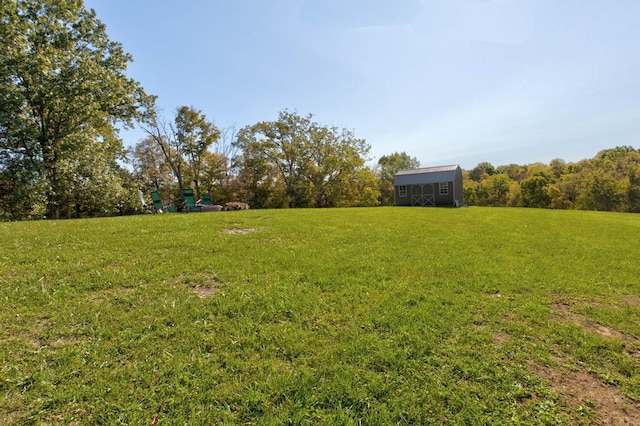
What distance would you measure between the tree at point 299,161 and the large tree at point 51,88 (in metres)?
15.3

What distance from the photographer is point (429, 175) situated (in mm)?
26172

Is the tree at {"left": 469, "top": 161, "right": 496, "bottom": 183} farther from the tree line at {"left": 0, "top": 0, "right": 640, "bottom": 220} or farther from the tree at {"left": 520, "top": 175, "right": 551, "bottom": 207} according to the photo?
the tree line at {"left": 0, "top": 0, "right": 640, "bottom": 220}

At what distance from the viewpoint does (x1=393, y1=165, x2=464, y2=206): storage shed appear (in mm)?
25156

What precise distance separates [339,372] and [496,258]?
509 centimetres

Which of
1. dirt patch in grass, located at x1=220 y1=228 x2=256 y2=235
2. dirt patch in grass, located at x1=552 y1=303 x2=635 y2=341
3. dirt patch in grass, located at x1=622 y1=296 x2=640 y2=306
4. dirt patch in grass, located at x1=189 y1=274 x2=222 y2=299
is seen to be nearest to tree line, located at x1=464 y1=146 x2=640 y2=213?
dirt patch in grass, located at x1=622 y1=296 x2=640 y2=306

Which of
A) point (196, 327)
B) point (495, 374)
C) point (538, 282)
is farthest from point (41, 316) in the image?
point (538, 282)

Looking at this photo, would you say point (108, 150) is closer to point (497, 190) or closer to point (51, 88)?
point (51, 88)

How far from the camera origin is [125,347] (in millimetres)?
2736

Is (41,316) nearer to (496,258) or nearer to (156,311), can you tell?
(156,311)

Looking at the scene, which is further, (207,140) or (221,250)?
(207,140)

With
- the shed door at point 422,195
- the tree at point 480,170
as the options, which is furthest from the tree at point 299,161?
the tree at point 480,170

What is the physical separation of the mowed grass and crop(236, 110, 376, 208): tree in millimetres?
24944

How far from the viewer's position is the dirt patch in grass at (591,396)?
2150 mm

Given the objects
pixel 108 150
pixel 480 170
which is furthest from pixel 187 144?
pixel 480 170
